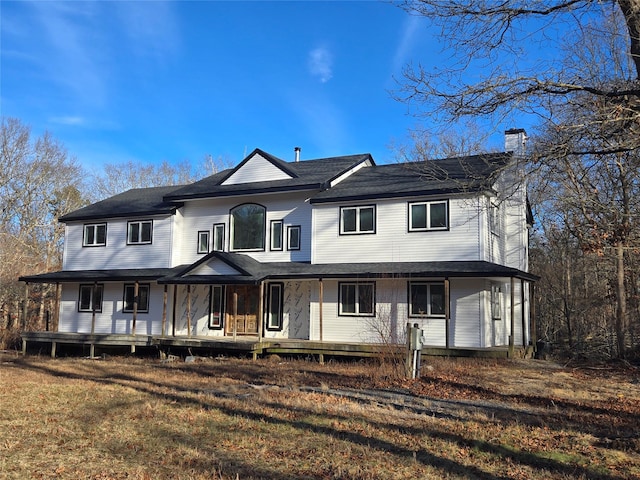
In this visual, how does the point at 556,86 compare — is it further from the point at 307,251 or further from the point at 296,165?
the point at 296,165

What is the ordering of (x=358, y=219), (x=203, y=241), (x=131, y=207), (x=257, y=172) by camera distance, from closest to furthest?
(x=358, y=219), (x=257, y=172), (x=203, y=241), (x=131, y=207)

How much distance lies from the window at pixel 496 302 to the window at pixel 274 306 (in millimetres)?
7569

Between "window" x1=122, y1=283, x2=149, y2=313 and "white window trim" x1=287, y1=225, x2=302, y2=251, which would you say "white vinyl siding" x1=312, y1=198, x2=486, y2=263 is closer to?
"white window trim" x1=287, y1=225, x2=302, y2=251

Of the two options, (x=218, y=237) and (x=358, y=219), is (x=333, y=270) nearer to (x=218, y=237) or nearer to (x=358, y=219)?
(x=358, y=219)

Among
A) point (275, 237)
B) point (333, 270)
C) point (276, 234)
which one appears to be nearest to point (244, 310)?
point (275, 237)

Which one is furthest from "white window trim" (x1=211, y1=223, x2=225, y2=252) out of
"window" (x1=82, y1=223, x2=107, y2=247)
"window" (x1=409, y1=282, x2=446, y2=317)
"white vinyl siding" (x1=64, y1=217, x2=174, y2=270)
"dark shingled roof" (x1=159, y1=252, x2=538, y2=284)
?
"window" (x1=409, y1=282, x2=446, y2=317)

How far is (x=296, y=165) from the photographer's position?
79.9ft

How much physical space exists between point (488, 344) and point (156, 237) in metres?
13.7

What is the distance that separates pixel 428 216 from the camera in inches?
712

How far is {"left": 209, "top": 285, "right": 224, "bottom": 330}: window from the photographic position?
21.5 metres

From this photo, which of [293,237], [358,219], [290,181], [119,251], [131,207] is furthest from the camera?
[131,207]

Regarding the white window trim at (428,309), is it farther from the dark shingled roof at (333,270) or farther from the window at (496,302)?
the window at (496,302)

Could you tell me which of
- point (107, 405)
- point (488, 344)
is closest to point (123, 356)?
point (107, 405)

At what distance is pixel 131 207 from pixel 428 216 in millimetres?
13288
